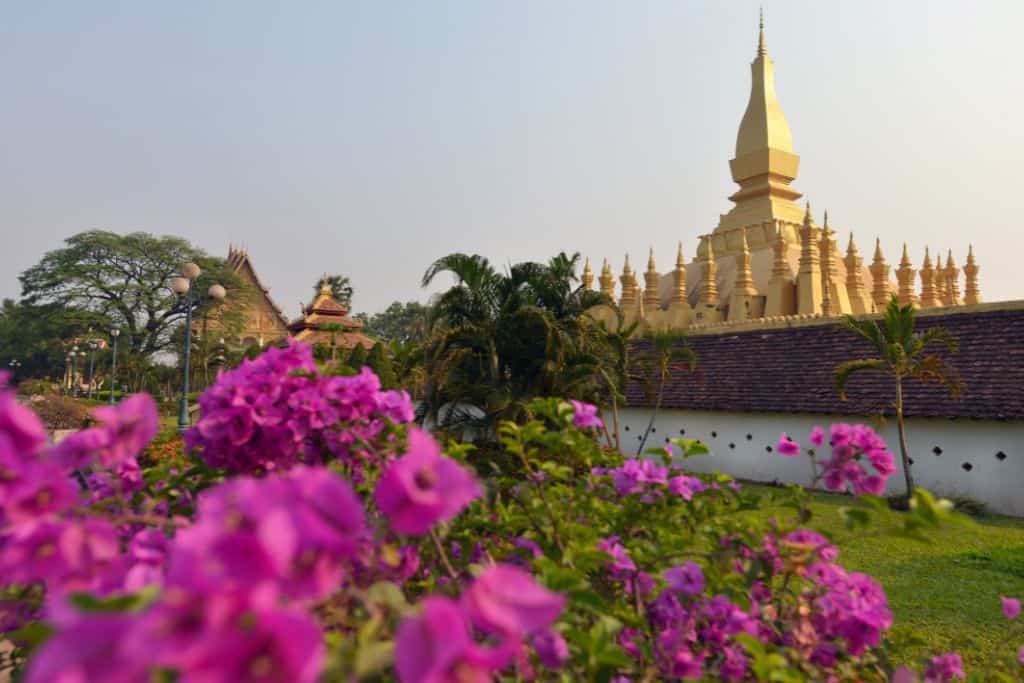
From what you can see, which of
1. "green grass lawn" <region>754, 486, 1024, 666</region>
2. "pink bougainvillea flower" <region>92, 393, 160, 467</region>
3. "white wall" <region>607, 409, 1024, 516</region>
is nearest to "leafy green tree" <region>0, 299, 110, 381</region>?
"white wall" <region>607, 409, 1024, 516</region>

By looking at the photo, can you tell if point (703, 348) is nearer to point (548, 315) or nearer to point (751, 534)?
point (548, 315)

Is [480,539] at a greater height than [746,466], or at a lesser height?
greater

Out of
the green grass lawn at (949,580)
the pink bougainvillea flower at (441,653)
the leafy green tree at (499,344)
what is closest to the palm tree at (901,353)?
the green grass lawn at (949,580)

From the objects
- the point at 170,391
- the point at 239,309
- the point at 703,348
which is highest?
the point at 239,309

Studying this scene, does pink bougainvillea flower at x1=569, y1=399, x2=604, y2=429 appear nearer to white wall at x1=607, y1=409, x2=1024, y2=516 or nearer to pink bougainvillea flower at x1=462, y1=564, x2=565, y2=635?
pink bougainvillea flower at x1=462, y1=564, x2=565, y2=635

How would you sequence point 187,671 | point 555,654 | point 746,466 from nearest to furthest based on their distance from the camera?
point 187,671 < point 555,654 < point 746,466

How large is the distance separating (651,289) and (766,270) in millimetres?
3840

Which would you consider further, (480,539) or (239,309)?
(239,309)

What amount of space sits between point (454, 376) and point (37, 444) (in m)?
8.75

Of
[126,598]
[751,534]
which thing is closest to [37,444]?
[126,598]

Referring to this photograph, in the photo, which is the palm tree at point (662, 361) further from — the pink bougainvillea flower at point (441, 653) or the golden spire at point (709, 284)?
the pink bougainvillea flower at point (441, 653)

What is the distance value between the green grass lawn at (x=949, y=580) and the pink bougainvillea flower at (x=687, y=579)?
91.1 inches

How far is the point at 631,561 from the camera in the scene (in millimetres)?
1896

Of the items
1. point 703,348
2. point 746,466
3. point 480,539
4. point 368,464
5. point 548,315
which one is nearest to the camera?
point 368,464
